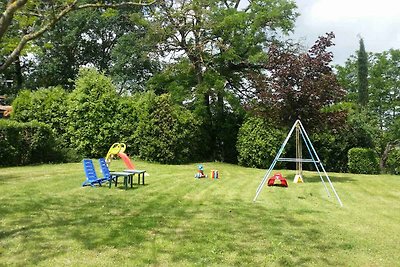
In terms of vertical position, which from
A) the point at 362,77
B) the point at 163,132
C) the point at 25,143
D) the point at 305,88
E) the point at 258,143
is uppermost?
the point at 362,77

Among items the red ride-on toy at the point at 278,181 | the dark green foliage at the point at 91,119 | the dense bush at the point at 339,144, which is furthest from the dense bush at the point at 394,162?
the dark green foliage at the point at 91,119

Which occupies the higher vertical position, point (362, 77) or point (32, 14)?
point (362, 77)

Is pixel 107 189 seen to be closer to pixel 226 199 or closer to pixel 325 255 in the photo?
pixel 226 199

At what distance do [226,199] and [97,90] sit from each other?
1347cm

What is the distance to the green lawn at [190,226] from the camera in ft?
19.0

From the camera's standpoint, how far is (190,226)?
748 centimetres

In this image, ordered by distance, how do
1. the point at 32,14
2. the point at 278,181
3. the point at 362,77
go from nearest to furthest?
1. the point at 32,14
2. the point at 278,181
3. the point at 362,77

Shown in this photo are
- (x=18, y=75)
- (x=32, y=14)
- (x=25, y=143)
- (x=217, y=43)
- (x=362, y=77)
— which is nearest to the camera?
(x=32, y=14)

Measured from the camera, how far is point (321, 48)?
14789 mm

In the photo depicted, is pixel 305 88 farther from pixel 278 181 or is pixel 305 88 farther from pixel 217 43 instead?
pixel 217 43

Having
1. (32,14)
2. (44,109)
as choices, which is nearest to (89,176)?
(32,14)

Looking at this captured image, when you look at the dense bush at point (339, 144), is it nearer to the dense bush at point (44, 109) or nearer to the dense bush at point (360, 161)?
the dense bush at point (360, 161)

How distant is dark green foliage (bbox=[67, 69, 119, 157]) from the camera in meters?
21.2

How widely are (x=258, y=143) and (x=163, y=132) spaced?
492 centimetres
